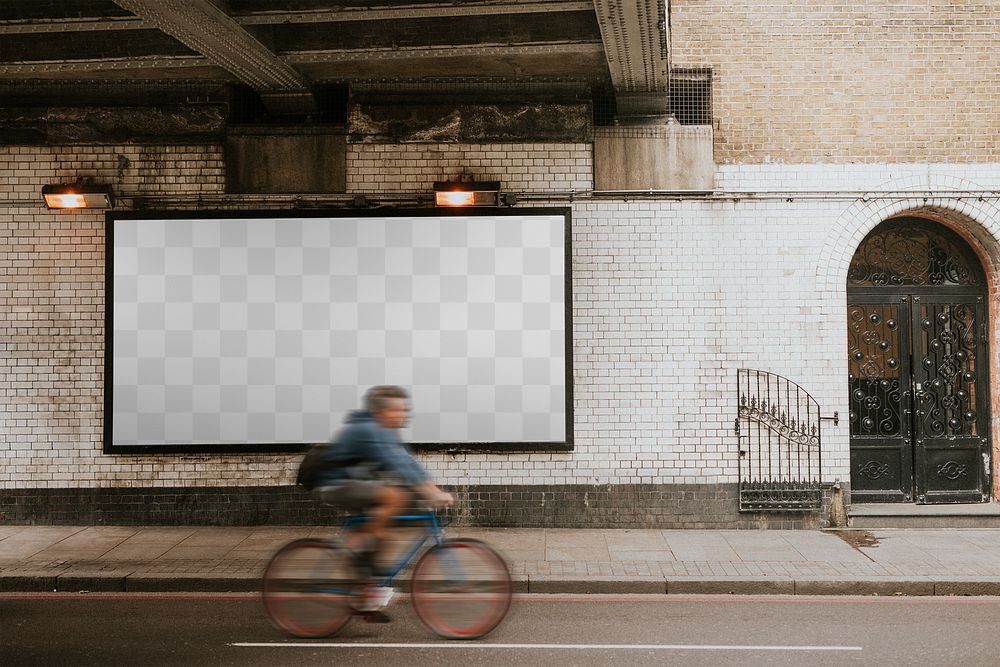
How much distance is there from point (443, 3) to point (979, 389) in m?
8.08

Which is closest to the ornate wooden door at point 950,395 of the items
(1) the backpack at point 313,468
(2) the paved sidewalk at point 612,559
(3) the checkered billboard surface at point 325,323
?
(2) the paved sidewalk at point 612,559

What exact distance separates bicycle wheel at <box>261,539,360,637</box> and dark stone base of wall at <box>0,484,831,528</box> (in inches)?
154

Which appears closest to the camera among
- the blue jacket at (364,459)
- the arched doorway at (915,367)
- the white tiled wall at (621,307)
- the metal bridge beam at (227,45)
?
the blue jacket at (364,459)

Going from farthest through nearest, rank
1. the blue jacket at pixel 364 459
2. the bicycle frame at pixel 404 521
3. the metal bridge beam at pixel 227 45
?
the metal bridge beam at pixel 227 45, the bicycle frame at pixel 404 521, the blue jacket at pixel 364 459

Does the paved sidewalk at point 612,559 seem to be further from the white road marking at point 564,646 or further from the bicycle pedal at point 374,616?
the bicycle pedal at point 374,616

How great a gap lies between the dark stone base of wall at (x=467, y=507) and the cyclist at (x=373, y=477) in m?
4.04

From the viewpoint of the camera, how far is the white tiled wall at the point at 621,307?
10289mm

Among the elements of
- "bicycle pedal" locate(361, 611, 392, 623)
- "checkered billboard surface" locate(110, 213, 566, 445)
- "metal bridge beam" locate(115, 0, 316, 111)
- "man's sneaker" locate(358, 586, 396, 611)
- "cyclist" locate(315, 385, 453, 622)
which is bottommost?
"bicycle pedal" locate(361, 611, 392, 623)

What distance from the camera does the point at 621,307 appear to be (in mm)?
10352

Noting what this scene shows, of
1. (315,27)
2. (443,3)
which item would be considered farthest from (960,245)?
(315,27)

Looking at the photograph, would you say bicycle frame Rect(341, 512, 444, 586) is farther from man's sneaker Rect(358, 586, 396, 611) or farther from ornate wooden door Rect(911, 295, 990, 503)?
ornate wooden door Rect(911, 295, 990, 503)

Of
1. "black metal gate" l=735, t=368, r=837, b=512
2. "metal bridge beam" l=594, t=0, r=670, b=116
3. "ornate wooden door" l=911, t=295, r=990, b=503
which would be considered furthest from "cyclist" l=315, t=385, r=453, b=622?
"ornate wooden door" l=911, t=295, r=990, b=503

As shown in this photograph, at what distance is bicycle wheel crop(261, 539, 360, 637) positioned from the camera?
20.7 ft

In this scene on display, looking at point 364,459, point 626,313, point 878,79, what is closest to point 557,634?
point 364,459
